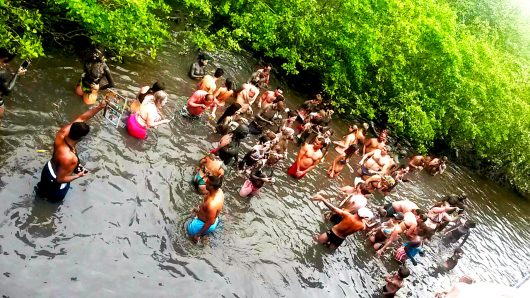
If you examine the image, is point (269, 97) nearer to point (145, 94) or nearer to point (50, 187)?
point (145, 94)

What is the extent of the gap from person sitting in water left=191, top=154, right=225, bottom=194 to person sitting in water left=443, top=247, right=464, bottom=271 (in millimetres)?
8624

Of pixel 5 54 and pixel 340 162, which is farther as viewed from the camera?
pixel 340 162

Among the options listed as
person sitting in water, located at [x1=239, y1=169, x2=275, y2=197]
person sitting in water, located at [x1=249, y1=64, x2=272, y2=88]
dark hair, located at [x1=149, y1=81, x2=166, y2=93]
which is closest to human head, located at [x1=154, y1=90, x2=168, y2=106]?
dark hair, located at [x1=149, y1=81, x2=166, y2=93]

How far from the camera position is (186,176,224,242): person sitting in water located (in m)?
8.09

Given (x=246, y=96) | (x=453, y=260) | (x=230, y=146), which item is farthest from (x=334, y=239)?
(x=246, y=96)

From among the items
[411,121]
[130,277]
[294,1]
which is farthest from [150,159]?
[411,121]

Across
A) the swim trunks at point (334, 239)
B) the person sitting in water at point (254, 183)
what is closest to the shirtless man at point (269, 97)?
the person sitting in water at point (254, 183)

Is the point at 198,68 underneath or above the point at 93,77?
above

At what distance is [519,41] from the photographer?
33.9 metres

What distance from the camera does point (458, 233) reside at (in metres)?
14.6

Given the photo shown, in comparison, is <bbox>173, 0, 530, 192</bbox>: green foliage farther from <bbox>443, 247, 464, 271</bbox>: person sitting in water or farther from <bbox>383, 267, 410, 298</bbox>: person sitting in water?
<bbox>383, 267, 410, 298</bbox>: person sitting in water

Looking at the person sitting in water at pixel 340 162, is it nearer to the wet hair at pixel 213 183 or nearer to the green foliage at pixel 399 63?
the green foliage at pixel 399 63

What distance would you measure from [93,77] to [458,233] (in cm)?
1297

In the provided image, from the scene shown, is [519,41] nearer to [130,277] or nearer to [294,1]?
[294,1]
